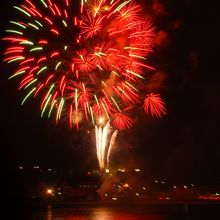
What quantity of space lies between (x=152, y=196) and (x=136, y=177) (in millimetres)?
2730

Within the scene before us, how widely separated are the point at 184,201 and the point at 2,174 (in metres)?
19.0

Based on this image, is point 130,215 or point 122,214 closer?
point 130,215

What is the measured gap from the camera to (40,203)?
154ft

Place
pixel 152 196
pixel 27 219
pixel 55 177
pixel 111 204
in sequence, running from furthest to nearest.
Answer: pixel 55 177, pixel 152 196, pixel 111 204, pixel 27 219

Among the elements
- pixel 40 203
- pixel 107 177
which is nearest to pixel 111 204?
pixel 107 177

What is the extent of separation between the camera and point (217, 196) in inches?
2153

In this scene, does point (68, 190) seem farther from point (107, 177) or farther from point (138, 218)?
point (138, 218)

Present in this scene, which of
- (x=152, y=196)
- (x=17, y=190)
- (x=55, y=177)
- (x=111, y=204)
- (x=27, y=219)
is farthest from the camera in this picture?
(x=55, y=177)

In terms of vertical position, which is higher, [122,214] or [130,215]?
[122,214]

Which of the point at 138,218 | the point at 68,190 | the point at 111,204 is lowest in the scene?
the point at 138,218

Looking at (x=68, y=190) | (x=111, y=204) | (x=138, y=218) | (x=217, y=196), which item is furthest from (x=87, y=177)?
(x=138, y=218)

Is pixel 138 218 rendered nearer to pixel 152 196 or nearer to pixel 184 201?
pixel 184 201

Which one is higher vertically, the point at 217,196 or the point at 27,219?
the point at 217,196

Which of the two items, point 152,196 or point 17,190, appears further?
point 152,196
